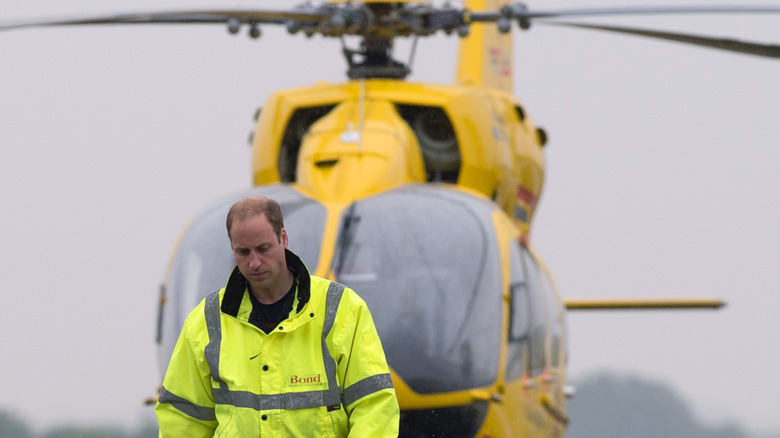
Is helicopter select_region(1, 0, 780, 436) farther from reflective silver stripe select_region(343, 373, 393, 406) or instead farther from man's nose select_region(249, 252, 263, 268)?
man's nose select_region(249, 252, 263, 268)

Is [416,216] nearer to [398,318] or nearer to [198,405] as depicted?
[398,318]

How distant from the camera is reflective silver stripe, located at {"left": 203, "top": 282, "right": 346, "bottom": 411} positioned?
3146mm

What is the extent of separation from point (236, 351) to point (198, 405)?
0.19 m

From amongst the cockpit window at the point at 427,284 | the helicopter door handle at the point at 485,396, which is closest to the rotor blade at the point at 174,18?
the cockpit window at the point at 427,284

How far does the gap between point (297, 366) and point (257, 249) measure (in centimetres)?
32

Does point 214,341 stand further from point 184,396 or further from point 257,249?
point 257,249

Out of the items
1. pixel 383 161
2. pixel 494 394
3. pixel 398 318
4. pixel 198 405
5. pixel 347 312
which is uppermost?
pixel 347 312

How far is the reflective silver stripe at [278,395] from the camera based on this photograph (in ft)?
10.3

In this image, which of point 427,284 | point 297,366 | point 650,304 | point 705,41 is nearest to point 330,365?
point 297,366

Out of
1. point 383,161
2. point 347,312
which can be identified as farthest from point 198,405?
point 383,161

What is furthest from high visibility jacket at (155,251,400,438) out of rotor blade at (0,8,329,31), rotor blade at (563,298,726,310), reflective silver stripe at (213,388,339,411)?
rotor blade at (563,298,726,310)

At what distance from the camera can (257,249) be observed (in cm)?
302

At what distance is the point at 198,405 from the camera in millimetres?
3260

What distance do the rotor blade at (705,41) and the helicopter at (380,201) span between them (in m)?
0.60
